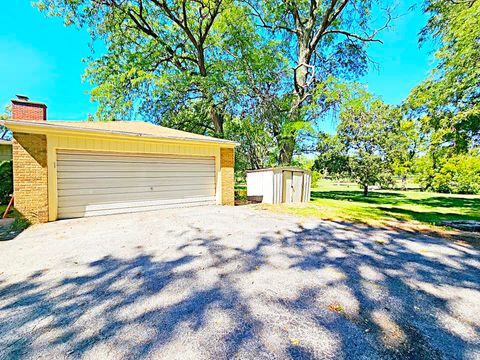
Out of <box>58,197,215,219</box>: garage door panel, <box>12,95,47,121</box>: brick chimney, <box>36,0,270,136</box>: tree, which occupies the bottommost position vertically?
<box>58,197,215,219</box>: garage door panel

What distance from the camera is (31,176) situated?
538 cm

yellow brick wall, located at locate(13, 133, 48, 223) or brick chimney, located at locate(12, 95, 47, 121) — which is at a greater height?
brick chimney, located at locate(12, 95, 47, 121)

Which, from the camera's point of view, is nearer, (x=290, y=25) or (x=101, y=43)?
(x=101, y=43)

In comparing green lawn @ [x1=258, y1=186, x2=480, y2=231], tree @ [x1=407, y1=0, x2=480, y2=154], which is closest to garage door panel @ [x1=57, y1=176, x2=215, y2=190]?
green lawn @ [x1=258, y1=186, x2=480, y2=231]

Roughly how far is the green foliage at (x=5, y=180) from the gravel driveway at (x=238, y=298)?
6.42m

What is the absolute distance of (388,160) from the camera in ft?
53.8

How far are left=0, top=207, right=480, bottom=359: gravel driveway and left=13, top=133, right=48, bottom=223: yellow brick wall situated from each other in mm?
1493

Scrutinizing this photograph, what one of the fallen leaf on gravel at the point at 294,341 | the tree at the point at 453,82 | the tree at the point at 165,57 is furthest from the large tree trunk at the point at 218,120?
the fallen leaf on gravel at the point at 294,341

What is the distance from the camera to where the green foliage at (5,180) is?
27.2 feet

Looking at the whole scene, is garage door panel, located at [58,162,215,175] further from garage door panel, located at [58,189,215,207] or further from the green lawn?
the green lawn

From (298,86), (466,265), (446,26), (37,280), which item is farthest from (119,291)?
(298,86)

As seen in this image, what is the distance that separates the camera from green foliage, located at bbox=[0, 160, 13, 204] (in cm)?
830

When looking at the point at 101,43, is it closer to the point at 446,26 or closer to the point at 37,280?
the point at 37,280

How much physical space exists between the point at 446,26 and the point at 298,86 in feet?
23.1
